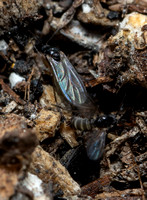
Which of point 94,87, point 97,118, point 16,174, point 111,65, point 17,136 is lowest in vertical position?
point 97,118

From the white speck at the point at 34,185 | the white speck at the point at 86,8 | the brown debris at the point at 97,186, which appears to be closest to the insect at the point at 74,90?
the brown debris at the point at 97,186

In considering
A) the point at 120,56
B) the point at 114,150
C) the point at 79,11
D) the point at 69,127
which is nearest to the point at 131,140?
the point at 114,150

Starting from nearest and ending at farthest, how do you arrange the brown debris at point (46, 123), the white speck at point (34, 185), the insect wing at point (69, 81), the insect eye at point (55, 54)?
the white speck at point (34, 185)
the brown debris at point (46, 123)
the insect wing at point (69, 81)
the insect eye at point (55, 54)

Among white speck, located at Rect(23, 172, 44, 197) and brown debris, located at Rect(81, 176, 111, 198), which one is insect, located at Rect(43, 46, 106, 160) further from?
white speck, located at Rect(23, 172, 44, 197)

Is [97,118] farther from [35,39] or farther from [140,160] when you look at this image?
[35,39]

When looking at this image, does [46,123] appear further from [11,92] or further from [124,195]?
[124,195]

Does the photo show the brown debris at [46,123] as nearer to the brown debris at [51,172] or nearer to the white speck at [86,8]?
the brown debris at [51,172]
